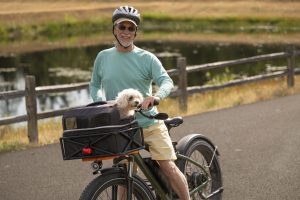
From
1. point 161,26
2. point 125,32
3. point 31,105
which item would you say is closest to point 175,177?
point 125,32

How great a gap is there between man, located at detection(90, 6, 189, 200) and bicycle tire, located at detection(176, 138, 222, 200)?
0.48 metres

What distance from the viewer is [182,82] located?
13.4m

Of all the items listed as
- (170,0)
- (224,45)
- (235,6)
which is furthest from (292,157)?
(170,0)

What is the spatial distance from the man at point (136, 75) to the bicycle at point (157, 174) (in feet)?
0.42

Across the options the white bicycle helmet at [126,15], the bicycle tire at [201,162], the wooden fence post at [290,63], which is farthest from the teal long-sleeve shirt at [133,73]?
the wooden fence post at [290,63]

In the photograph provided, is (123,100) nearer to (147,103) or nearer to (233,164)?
(147,103)

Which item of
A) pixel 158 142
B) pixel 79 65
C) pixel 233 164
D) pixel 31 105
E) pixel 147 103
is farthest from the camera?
pixel 79 65

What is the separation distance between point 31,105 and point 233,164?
3687 millimetres

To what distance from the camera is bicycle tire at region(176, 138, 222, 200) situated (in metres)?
5.39

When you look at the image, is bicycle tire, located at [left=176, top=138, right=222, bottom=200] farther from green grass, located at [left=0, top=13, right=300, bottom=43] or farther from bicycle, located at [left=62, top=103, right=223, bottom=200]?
green grass, located at [left=0, top=13, right=300, bottom=43]

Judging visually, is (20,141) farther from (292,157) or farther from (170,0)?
(170,0)

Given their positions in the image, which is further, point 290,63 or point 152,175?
point 290,63

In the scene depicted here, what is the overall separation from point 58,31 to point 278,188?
49.6m

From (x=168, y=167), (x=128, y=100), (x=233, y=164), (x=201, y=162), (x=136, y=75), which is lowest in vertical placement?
(x=233, y=164)
